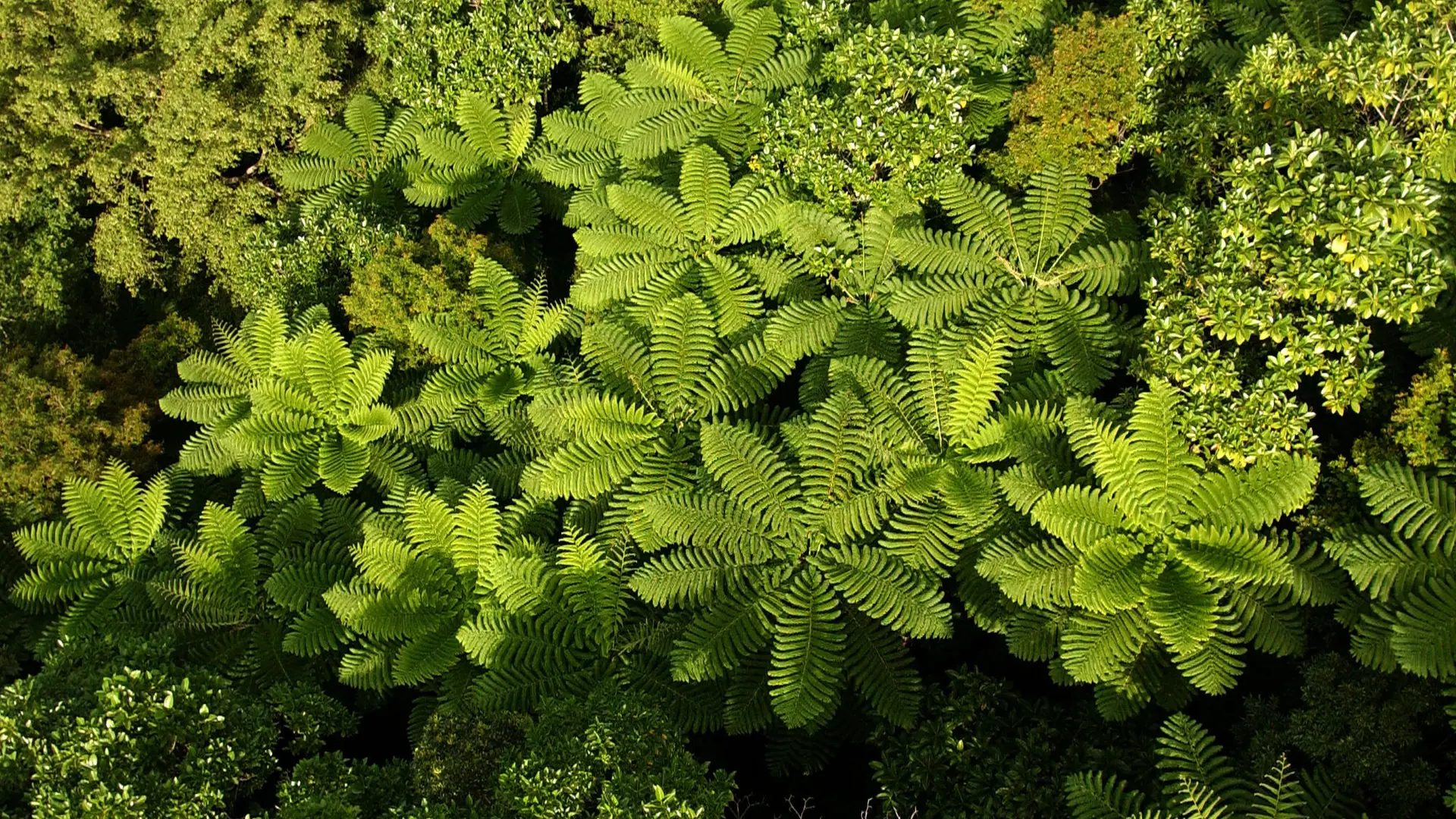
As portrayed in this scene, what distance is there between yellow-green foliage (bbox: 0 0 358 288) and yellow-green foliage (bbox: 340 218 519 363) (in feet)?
6.11

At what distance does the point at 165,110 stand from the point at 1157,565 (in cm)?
823

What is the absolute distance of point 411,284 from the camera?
23.7 ft

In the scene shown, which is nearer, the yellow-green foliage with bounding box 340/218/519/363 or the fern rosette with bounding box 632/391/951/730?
the fern rosette with bounding box 632/391/951/730

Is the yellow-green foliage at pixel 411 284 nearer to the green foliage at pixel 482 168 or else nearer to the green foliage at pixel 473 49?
the green foliage at pixel 482 168

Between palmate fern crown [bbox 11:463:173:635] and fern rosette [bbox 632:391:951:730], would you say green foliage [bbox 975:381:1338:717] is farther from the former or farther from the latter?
palmate fern crown [bbox 11:463:173:635]

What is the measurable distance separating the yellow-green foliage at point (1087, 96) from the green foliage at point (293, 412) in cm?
457

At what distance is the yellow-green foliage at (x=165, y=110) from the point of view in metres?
8.32

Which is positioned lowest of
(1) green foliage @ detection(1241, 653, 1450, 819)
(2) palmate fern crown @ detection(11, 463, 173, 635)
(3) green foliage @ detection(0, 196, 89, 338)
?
(2) palmate fern crown @ detection(11, 463, 173, 635)

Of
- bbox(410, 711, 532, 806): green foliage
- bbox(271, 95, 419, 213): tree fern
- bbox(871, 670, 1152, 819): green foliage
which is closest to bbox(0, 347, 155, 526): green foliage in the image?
bbox(271, 95, 419, 213): tree fern

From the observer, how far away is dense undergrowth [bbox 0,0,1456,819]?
182 inches

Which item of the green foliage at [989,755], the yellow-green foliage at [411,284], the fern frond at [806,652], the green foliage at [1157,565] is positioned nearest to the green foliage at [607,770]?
the fern frond at [806,652]

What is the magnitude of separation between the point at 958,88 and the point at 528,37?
3.71 m

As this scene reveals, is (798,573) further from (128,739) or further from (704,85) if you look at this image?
(704,85)

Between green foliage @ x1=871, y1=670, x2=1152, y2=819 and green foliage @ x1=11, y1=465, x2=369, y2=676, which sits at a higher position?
green foliage @ x1=871, y1=670, x2=1152, y2=819
